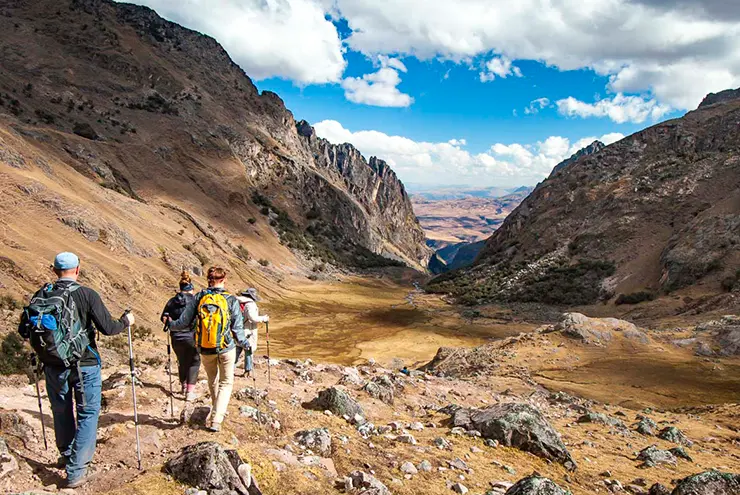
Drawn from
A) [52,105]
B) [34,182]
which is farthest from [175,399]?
[52,105]

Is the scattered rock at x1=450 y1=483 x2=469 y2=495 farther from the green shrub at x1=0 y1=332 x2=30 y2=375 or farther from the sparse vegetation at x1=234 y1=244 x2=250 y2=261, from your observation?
the sparse vegetation at x1=234 y1=244 x2=250 y2=261

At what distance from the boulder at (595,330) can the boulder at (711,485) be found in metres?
18.0

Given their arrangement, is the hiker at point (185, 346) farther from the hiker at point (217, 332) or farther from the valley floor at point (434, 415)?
the hiker at point (217, 332)

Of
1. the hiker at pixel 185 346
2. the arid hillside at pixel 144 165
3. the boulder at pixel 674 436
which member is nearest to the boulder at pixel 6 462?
the hiker at pixel 185 346

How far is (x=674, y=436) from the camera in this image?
11.3m

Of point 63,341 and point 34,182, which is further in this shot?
point 34,182

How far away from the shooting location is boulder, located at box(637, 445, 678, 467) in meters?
8.80

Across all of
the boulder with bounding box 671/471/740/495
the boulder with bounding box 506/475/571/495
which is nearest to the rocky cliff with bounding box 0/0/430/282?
the boulder with bounding box 506/475/571/495

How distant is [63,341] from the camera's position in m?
4.80

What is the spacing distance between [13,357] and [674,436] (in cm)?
1738

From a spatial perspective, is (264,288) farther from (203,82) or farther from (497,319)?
(203,82)

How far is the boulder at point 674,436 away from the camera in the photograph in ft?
36.2

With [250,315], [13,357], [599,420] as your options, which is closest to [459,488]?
[250,315]

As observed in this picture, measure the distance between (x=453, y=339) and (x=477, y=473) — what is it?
27.5 m
